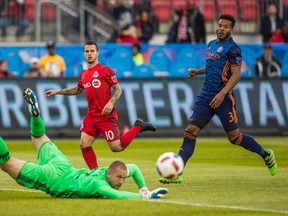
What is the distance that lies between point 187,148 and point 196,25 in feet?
52.5

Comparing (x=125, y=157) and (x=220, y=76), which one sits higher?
(x=220, y=76)

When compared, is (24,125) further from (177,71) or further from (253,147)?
(253,147)

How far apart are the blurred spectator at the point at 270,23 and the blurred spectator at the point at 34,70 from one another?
759 centimetres

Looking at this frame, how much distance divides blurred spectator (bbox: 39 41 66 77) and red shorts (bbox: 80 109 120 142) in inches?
502

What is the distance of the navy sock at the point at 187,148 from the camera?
50.1 ft

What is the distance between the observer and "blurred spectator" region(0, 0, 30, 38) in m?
31.2

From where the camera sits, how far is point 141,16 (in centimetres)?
3219

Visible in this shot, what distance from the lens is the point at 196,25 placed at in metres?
31.0

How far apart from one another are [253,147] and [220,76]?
1.35m

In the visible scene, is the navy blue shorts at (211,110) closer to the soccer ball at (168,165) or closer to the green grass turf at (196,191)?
the green grass turf at (196,191)

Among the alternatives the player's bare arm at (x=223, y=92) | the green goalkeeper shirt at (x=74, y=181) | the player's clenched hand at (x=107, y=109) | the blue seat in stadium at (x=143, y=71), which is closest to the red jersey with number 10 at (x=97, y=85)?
the player's clenched hand at (x=107, y=109)

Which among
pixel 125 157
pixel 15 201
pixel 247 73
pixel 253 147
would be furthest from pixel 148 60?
pixel 15 201

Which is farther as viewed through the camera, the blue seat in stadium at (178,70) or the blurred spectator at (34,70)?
the blue seat in stadium at (178,70)

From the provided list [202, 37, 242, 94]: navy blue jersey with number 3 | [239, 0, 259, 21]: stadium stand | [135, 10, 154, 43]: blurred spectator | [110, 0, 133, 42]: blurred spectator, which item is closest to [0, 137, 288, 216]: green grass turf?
[202, 37, 242, 94]: navy blue jersey with number 3
